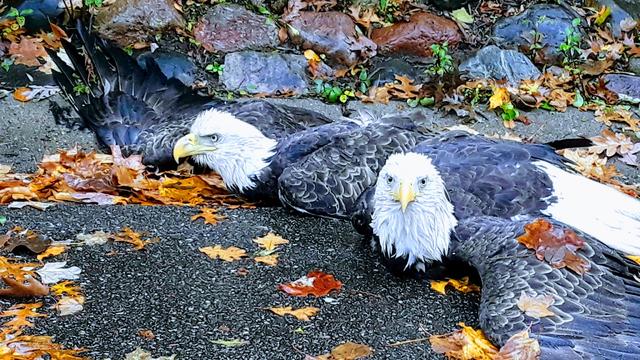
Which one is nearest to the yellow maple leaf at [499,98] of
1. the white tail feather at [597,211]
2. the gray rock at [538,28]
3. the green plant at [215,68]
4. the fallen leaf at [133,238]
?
→ the gray rock at [538,28]

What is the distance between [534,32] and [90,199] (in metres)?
6.07

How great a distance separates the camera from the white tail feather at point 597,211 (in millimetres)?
4848

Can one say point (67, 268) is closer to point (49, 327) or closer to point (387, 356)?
point (49, 327)

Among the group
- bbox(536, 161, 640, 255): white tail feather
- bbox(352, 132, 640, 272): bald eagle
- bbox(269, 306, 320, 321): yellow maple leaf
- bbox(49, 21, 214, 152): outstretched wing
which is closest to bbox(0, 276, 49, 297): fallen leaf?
bbox(269, 306, 320, 321): yellow maple leaf

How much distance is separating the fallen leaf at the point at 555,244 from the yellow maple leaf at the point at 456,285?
1.60 feet

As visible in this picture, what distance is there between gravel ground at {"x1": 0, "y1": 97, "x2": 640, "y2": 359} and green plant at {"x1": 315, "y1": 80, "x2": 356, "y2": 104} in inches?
122

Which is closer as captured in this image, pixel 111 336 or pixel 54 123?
pixel 111 336

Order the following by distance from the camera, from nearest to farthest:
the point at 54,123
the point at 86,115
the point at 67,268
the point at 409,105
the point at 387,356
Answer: the point at 387,356 → the point at 67,268 → the point at 86,115 → the point at 54,123 → the point at 409,105

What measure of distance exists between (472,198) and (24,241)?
2.55 metres

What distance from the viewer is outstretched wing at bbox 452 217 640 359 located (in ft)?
11.9

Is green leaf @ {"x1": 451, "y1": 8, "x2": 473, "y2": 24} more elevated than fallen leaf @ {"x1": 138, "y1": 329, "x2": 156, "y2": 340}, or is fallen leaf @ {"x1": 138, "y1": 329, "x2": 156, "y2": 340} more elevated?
fallen leaf @ {"x1": 138, "y1": 329, "x2": 156, "y2": 340}

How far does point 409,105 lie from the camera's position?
860cm

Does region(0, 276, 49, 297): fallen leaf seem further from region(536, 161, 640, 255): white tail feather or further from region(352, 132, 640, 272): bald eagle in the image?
region(536, 161, 640, 255): white tail feather

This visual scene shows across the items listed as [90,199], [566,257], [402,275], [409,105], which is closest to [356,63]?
[409,105]
